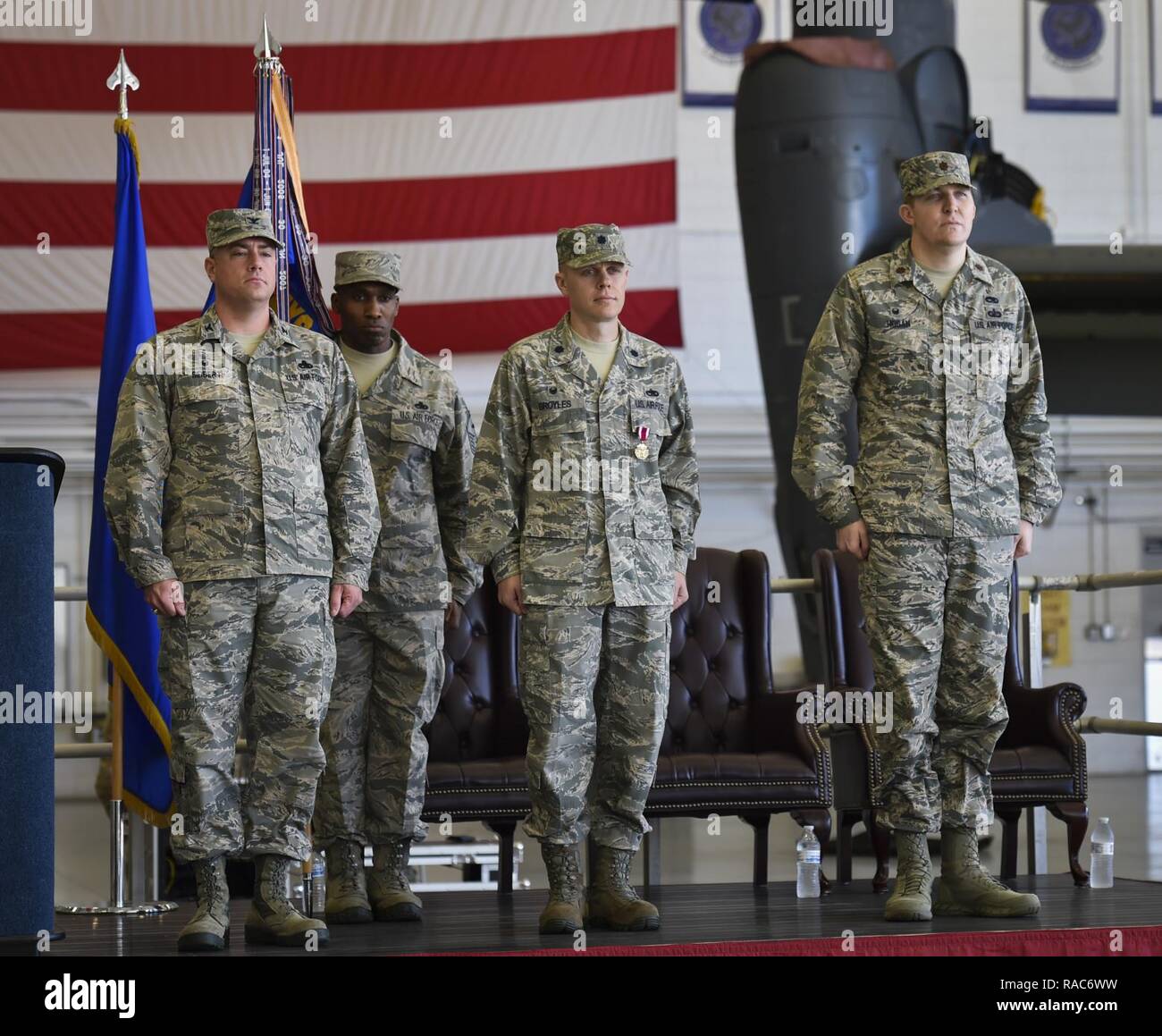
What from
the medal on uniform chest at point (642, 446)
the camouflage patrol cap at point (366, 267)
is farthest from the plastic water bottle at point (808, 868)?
the camouflage patrol cap at point (366, 267)

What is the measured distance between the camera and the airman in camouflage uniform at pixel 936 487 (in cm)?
358

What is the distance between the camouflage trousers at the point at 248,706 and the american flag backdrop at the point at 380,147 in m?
6.91

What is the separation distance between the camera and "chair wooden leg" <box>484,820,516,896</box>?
4.54 meters

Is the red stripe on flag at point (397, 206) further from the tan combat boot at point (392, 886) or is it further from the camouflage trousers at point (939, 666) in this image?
the camouflage trousers at point (939, 666)

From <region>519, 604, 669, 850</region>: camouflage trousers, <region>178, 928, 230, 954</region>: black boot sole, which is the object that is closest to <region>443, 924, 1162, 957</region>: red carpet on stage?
<region>519, 604, 669, 850</region>: camouflage trousers

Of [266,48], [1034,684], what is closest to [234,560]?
[266,48]

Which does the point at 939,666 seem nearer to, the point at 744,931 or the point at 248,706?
the point at 744,931

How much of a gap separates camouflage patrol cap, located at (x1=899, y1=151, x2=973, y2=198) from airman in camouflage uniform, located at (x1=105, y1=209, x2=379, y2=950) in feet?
4.64

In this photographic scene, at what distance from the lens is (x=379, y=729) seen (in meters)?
3.96

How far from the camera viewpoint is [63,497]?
40.8ft

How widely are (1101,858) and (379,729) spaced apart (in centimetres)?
194

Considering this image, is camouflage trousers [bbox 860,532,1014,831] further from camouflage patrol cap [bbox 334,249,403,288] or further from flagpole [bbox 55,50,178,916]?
flagpole [bbox 55,50,178,916]

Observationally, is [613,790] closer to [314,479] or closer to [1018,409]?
[314,479]
